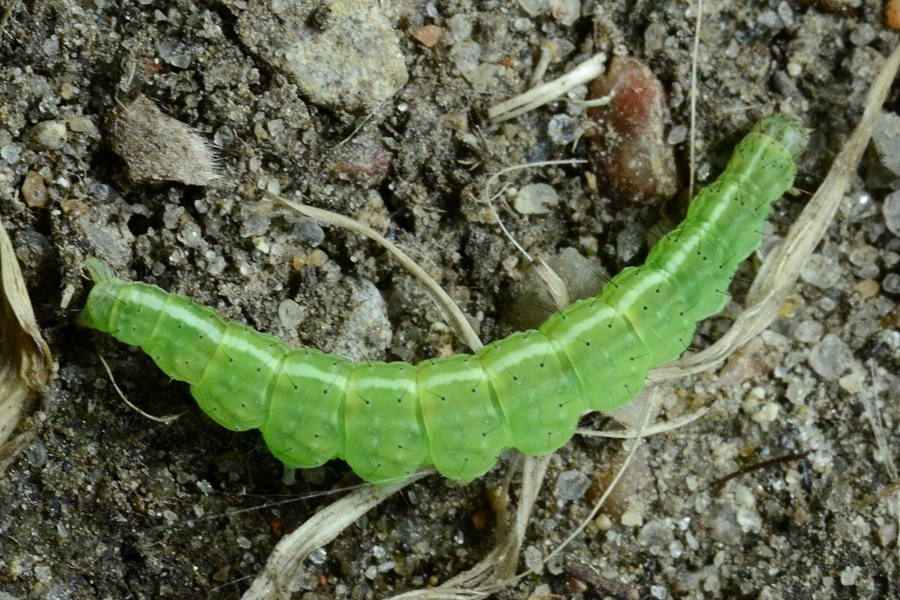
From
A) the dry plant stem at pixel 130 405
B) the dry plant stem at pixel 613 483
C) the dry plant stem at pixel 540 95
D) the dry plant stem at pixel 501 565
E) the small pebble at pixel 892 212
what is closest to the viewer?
the dry plant stem at pixel 130 405

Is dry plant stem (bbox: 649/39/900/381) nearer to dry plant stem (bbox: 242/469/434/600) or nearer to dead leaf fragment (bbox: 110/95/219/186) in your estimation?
dry plant stem (bbox: 242/469/434/600)

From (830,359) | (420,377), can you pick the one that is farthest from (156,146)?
(830,359)

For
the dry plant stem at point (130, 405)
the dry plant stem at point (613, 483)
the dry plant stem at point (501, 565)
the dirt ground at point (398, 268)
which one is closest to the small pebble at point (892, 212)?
the dirt ground at point (398, 268)

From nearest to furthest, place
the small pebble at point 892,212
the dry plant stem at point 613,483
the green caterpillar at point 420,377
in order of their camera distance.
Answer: the green caterpillar at point 420,377, the dry plant stem at point 613,483, the small pebble at point 892,212

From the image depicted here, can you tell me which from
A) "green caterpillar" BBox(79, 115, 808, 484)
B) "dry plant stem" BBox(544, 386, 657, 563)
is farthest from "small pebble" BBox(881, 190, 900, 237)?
"dry plant stem" BBox(544, 386, 657, 563)

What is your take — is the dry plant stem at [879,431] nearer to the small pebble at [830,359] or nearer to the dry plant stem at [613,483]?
the small pebble at [830,359]

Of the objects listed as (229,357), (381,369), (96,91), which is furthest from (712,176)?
(96,91)
